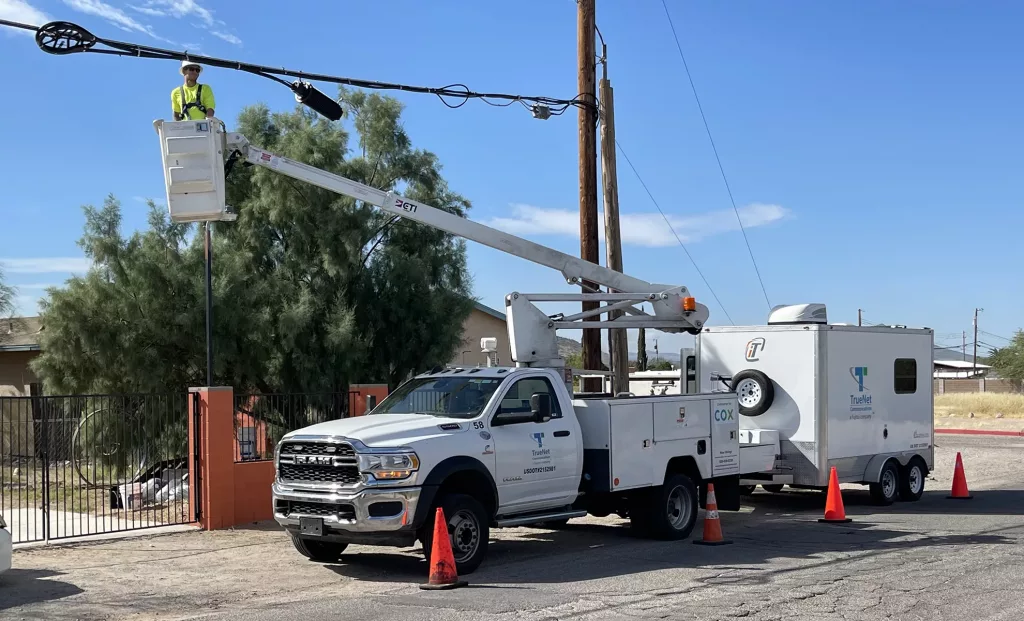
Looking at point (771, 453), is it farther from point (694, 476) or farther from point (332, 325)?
point (332, 325)

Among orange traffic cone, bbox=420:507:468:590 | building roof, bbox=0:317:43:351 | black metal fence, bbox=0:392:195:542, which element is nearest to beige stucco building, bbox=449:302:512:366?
building roof, bbox=0:317:43:351

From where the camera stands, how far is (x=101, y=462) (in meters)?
15.9

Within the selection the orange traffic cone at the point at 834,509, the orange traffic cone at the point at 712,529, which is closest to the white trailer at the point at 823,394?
the orange traffic cone at the point at 834,509

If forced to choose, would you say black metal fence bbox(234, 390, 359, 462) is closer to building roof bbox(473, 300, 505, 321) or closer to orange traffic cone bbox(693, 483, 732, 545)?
orange traffic cone bbox(693, 483, 732, 545)

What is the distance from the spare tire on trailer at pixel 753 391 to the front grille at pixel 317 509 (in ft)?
24.7

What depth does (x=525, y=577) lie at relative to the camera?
10195mm

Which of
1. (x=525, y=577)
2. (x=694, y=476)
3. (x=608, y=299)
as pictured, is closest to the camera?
(x=525, y=577)

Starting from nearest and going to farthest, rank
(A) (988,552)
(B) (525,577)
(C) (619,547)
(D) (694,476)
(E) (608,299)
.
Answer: (B) (525,577) < (A) (988,552) < (C) (619,547) < (D) (694,476) < (E) (608,299)

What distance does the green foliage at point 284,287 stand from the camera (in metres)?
18.4

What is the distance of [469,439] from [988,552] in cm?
581

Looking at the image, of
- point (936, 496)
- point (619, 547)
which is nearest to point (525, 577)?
point (619, 547)

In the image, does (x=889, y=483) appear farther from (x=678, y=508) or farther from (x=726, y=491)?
(x=678, y=508)

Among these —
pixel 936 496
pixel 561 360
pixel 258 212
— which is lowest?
pixel 936 496

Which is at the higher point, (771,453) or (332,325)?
(332,325)
